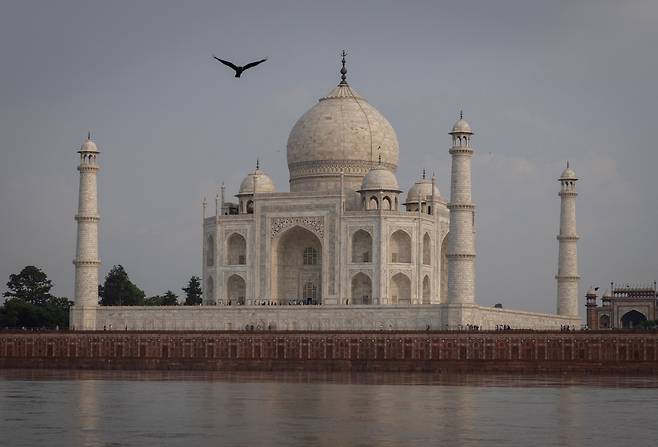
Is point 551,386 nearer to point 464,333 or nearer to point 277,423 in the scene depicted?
point 464,333

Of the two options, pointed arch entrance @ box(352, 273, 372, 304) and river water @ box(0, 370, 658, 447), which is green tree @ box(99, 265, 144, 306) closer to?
pointed arch entrance @ box(352, 273, 372, 304)

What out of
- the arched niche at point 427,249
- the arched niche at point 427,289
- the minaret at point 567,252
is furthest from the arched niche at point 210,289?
the minaret at point 567,252

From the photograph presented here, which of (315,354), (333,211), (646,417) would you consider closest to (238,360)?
(315,354)

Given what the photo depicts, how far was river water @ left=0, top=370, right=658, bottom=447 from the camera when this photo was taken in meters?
19.8

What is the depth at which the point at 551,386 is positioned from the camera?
33.4m

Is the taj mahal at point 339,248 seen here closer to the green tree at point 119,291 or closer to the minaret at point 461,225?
the minaret at point 461,225

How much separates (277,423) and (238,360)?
75.1ft

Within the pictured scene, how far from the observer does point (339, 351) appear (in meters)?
43.8

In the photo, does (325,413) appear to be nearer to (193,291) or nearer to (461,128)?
(461,128)

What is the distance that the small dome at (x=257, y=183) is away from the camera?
167ft

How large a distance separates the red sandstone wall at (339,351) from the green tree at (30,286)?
13.7 metres

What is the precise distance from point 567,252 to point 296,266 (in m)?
10.2

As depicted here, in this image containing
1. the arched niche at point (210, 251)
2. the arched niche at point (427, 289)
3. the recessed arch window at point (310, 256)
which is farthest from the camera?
the arched niche at point (210, 251)

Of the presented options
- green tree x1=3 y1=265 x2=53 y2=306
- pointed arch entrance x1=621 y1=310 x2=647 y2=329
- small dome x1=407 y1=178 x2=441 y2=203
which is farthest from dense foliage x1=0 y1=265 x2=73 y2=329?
pointed arch entrance x1=621 y1=310 x2=647 y2=329
